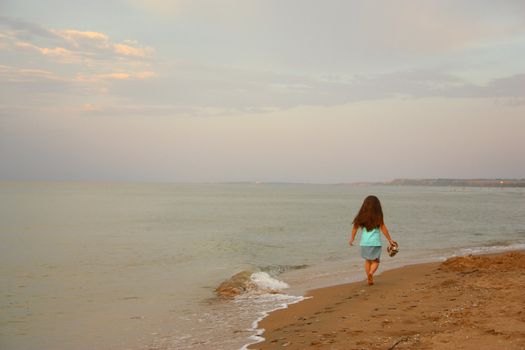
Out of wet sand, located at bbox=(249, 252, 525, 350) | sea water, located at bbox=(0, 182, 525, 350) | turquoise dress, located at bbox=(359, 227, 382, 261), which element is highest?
turquoise dress, located at bbox=(359, 227, 382, 261)

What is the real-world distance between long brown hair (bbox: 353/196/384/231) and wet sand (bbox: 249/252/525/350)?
143 cm

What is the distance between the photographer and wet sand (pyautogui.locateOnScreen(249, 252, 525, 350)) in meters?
5.69

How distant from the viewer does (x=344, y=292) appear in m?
10.4

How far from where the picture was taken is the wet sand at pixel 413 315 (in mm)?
5688

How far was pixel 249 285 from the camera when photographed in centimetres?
1238

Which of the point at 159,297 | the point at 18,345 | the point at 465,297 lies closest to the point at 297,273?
the point at 159,297

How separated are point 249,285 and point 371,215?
4.12 metres

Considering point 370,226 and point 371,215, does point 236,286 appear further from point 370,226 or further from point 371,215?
point 371,215

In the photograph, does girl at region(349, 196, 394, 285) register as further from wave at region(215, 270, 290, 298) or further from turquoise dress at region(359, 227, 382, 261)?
wave at region(215, 270, 290, 298)

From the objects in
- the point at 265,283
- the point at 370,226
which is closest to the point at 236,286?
the point at 265,283

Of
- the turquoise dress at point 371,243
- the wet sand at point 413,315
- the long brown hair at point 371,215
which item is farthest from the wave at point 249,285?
the long brown hair at point 371,215

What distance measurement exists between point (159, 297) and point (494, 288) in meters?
7.75

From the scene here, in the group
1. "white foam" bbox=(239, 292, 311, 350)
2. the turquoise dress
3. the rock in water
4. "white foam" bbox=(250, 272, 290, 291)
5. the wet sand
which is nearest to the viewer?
the wet sand

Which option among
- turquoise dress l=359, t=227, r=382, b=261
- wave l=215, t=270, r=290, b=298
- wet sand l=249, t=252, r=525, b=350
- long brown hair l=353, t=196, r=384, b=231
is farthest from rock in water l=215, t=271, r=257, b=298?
long brown hair l=353, t=196, r=384, b=231
